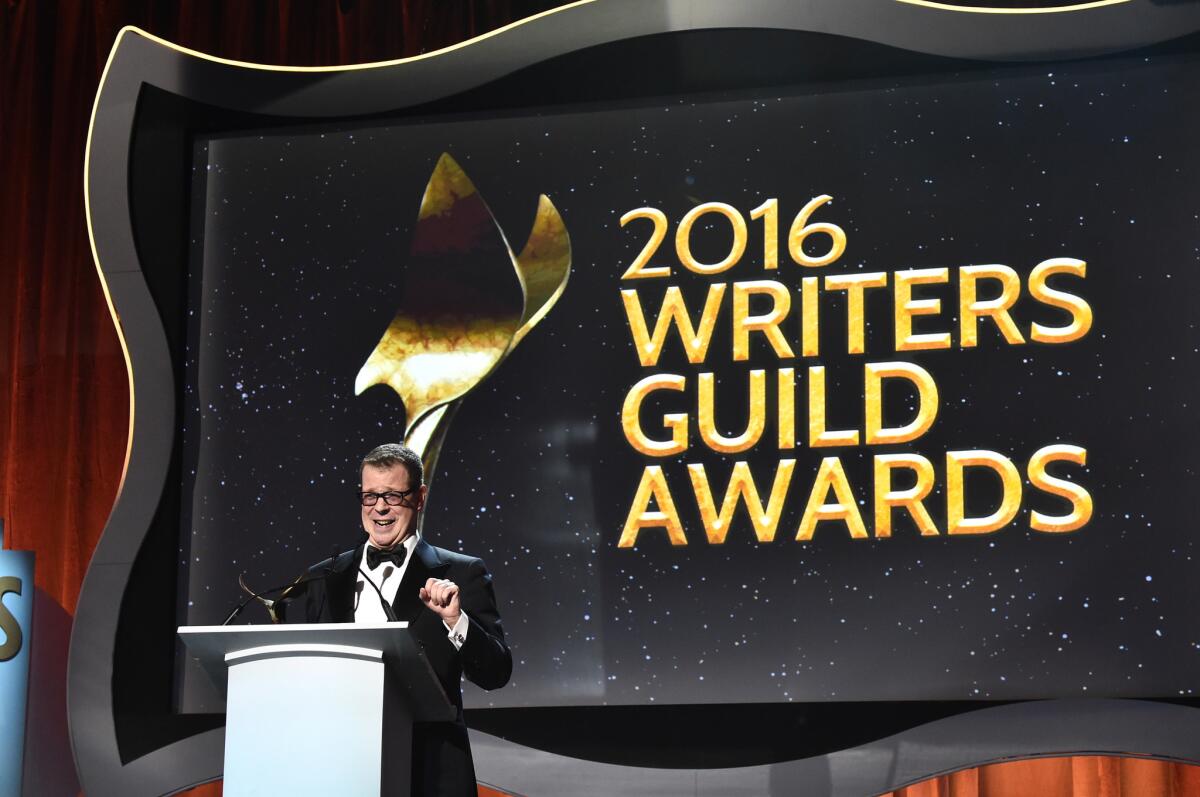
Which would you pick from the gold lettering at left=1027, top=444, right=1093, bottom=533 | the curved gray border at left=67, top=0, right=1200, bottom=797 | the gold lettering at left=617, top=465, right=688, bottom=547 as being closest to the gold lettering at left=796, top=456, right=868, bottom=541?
the gold lettering at left=617, top=465, right=688, bottom=547

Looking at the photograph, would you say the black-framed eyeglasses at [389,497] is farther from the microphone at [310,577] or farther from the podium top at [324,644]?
the podium top at [324,644]

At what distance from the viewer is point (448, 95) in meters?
4.05

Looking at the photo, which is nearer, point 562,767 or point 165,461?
point 562,767

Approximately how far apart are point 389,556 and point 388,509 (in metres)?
0.08

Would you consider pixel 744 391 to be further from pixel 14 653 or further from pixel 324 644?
pixel 14 653

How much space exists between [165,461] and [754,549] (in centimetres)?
152

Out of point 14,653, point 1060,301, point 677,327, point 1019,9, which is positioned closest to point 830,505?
point 677,327

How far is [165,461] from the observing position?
3.94m

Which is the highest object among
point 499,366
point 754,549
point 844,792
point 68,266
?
point 68,266

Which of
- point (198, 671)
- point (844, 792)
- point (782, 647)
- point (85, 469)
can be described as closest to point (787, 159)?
point (782, 647)

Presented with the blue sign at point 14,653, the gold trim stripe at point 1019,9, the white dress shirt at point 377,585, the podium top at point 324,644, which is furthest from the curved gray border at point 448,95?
the podium top at point 324,644

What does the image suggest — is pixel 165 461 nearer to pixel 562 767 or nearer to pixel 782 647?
pixel 562 767

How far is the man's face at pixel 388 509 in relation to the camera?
2.70 m

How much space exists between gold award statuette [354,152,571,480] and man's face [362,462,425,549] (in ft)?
3.83
